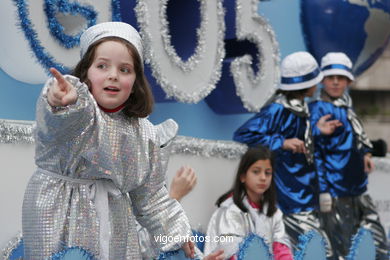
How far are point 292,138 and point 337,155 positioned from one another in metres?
0.52

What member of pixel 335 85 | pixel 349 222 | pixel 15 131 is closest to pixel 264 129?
pixel 335 85

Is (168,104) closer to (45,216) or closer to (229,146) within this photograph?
(229,146)

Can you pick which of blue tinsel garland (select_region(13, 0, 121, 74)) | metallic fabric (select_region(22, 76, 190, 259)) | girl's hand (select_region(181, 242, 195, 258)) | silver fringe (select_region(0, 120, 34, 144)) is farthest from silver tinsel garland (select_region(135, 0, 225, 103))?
girl's hand (select_region(181, 242, 195, 258))

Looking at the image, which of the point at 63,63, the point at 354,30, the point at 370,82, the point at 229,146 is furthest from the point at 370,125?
the point at 63,63

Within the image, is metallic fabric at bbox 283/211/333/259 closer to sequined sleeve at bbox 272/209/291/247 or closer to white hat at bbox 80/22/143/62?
sequined sleeve at bbox 272/209/291/247

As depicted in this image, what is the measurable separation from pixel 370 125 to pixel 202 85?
41.6 ft

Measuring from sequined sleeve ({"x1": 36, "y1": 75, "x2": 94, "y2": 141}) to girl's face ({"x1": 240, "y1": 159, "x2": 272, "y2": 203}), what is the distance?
1.93 m

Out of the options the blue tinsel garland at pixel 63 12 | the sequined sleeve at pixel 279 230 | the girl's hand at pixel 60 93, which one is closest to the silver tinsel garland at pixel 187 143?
the blue tinsel garland at pixel 63 12

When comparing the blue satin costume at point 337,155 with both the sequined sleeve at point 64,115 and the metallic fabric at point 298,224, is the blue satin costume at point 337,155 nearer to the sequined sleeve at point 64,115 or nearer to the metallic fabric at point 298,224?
the metallic fabric at point 298,224

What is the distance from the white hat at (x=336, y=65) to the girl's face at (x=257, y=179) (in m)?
1.01

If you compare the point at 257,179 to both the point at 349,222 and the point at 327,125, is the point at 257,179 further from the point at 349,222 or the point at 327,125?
the point at 349,222

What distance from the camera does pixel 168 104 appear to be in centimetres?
402

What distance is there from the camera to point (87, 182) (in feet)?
7.71

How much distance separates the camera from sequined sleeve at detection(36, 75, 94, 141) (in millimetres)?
2098
